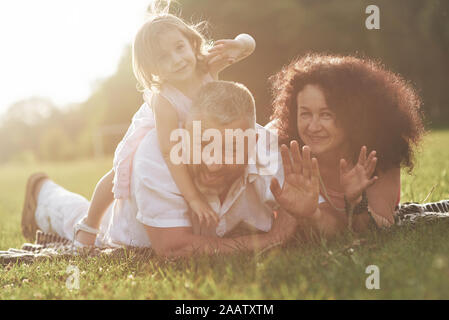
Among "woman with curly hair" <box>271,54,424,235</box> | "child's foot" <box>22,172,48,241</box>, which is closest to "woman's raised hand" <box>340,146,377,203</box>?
"woman with curly hair" <box>271,54,424,235</box>

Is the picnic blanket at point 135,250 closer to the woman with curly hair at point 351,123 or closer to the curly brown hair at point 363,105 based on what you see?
the woman with curly hair at point 351,123

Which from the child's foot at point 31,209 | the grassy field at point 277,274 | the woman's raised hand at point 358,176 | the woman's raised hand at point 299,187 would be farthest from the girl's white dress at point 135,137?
the child's foot at point 31,209

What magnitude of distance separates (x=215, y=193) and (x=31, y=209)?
2715 mm

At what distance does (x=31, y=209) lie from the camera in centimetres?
496

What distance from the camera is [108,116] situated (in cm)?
3092

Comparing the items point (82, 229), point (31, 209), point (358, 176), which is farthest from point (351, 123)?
point (31, 209)

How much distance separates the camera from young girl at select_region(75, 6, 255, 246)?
123 inches

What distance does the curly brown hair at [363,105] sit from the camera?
3.34 m

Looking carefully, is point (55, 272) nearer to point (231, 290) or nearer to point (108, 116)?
point (231, 290)

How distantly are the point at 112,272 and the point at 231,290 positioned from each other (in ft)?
2.97

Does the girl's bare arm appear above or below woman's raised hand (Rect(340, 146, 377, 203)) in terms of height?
above

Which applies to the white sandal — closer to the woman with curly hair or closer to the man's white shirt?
the man's white shirt

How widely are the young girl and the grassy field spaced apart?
49 centimetres

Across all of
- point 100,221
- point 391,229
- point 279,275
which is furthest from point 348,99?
point 100,221
